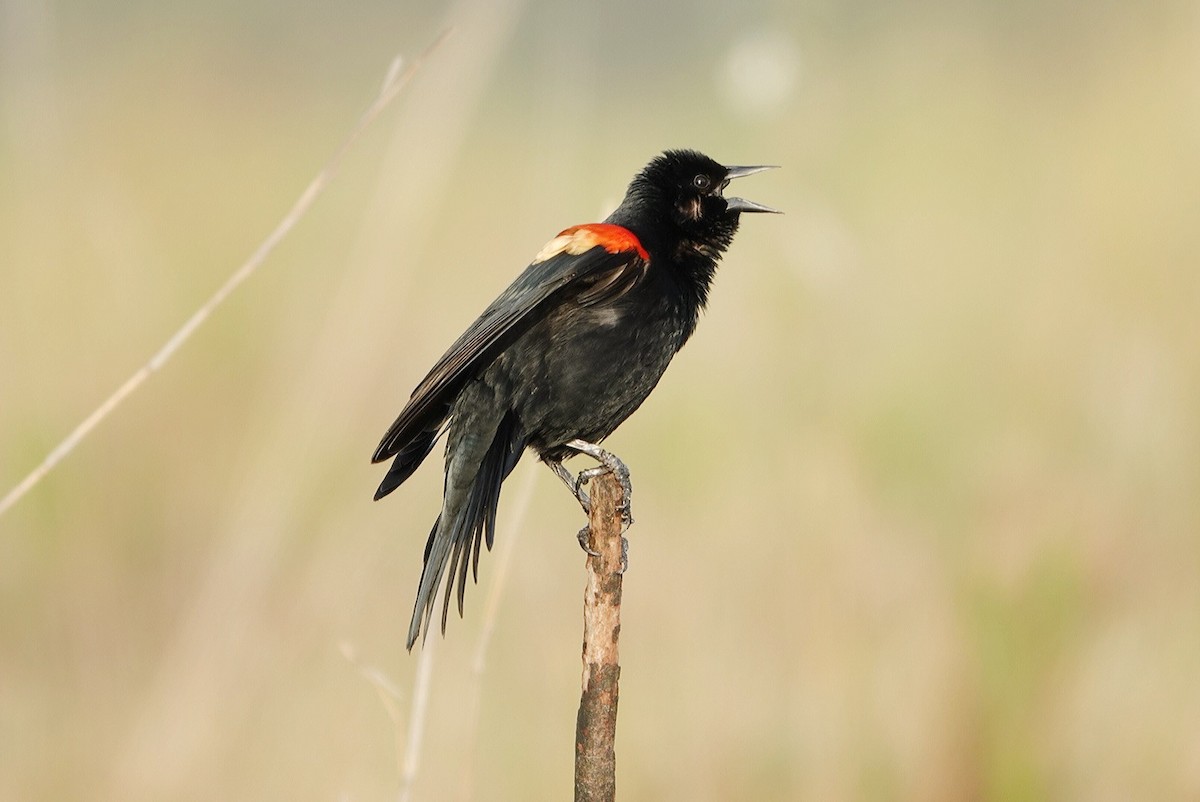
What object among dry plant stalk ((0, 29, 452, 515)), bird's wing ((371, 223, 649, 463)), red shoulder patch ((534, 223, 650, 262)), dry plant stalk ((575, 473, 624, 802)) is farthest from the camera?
red shoulder patch ((534, 223, 650, 262))

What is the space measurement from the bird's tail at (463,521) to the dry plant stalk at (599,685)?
1.05 feet

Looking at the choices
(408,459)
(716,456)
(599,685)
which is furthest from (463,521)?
(716,456)

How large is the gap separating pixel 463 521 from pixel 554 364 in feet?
1.51

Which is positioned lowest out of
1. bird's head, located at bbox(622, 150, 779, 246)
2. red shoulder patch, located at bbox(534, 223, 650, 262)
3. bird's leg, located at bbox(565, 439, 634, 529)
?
bird's leg, located at bbox(565, 439, 634, 529)

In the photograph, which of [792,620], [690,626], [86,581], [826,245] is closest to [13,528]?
[86,581]

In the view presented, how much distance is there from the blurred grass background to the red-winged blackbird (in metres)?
0.22

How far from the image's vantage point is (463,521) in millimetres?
2213

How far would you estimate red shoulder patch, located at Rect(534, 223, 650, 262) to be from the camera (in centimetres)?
247

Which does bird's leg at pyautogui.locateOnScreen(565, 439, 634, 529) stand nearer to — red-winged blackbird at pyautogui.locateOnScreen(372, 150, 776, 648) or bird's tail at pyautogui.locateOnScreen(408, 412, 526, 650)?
red-winged blackbird at pyautogui.locateOnScreen(372, 150, 776, 648)

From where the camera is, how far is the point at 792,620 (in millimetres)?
3180

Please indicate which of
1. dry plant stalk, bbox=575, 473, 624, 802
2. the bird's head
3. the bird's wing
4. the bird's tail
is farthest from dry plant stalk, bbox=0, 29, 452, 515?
the bird's head

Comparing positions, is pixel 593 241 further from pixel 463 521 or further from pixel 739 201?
pixel 463 521

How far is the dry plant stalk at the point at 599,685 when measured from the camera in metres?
1.63

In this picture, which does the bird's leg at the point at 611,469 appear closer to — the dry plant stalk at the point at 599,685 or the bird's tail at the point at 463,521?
the bird's tail at the point at 463,521
